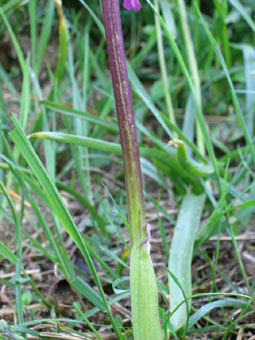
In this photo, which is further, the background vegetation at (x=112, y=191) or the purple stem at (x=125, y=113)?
the background vegetation at (x=112, y=191)

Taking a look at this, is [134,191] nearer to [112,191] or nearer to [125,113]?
[125,113]

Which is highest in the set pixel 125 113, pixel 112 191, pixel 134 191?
pixel 125 113

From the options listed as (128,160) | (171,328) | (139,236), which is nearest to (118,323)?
(171,328)

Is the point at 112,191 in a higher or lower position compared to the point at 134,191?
lower

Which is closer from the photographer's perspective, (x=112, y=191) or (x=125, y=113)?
(x=125, y=113)

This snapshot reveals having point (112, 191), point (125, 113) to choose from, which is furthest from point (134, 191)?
point (112, 191)

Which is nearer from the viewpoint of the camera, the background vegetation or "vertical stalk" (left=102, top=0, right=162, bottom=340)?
"vertical stalk" (left=102, top=0, right=162, bottom=340)

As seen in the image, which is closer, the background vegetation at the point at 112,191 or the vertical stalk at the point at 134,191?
the vertical stalk at the point at 134,191

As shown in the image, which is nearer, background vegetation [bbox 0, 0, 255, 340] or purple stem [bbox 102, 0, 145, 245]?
purple stem [bbox 102, 0, 145, 245]
